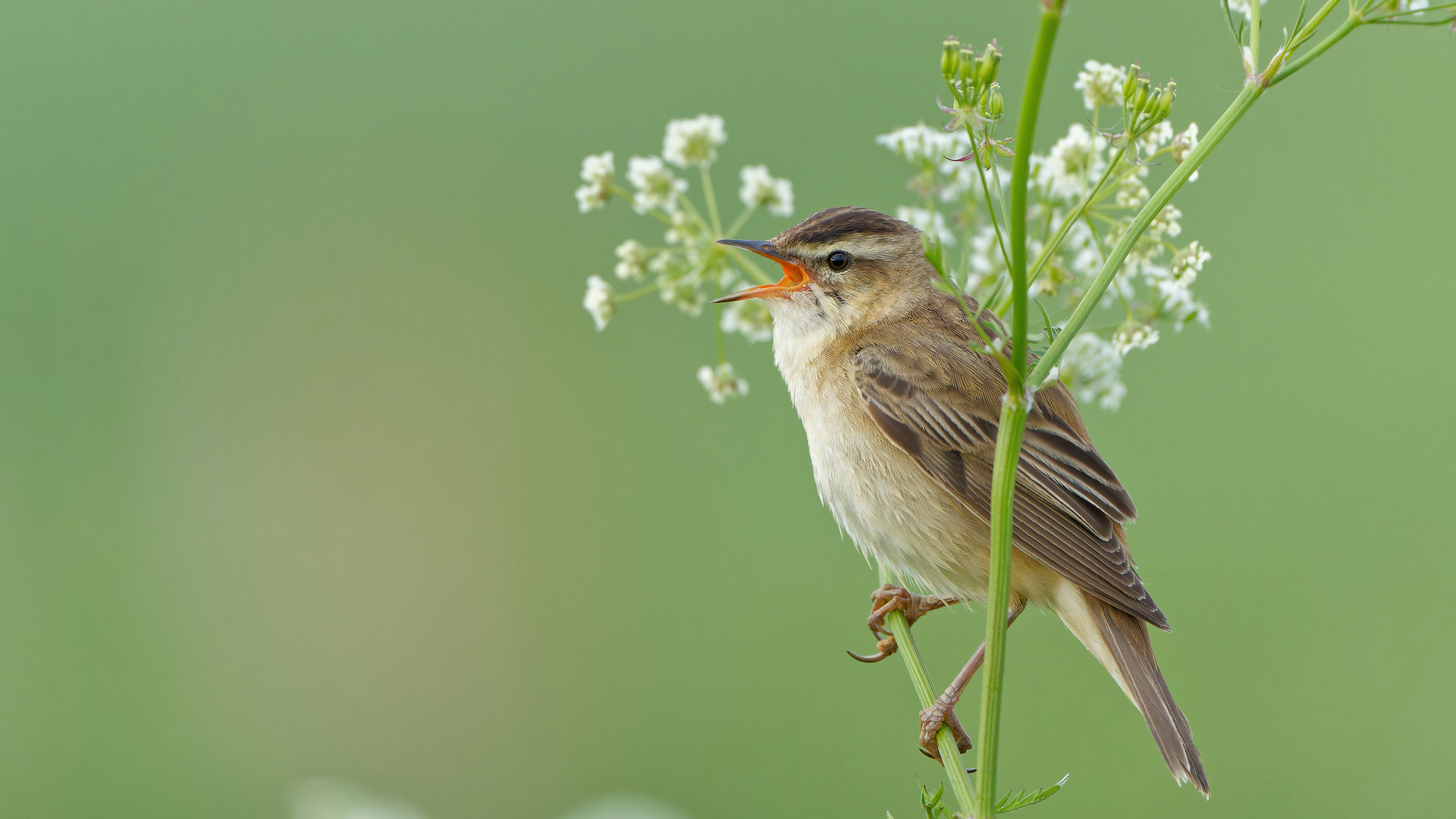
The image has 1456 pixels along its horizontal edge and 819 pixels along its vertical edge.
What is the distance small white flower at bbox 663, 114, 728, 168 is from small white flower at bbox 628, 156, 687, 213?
0.11 metres

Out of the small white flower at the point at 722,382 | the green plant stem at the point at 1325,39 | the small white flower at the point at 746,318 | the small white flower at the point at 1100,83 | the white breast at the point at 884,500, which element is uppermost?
the small white flower at the point at 1100,83

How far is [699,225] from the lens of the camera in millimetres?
2570

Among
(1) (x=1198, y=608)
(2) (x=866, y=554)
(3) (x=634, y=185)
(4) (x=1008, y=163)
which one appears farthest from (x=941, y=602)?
(1) (x=1198, y=608)

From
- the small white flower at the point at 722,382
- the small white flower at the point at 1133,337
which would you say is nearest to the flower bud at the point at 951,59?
the small white flower at the point at 1133,337

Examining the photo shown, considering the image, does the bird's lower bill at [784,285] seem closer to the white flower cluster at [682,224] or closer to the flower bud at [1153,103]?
the white flower cluster at [682,224]

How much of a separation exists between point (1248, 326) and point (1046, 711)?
2.46m

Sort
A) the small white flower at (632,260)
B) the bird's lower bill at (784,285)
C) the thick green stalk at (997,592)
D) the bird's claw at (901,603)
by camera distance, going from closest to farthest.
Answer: the thick green stalk at (997,592), the small white flower at (632,260), the bird's lower bill at (784,285), the bird's claw at (901,603)

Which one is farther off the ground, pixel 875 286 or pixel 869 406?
pixel 875 286

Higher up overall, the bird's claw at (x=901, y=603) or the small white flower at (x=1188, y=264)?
the small white flower at (x=1188, y=264)

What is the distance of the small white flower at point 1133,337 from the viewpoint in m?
2.27

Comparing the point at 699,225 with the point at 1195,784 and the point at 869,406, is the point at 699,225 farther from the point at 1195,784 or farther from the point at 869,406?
the point at 1195,784

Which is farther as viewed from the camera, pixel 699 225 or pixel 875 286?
pixel 875 286

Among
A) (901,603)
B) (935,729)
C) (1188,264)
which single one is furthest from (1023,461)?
(1188,264)

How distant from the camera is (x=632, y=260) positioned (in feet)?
8.71
